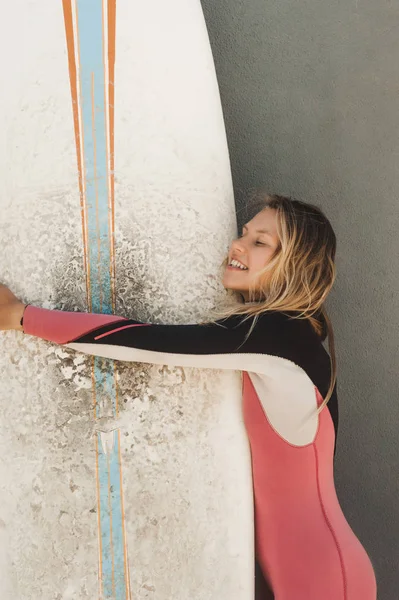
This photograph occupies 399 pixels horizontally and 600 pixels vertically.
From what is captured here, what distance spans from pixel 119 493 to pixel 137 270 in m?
0.50

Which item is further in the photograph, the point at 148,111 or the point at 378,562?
the point at 378,562

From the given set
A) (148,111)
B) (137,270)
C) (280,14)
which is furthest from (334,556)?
(280,14)

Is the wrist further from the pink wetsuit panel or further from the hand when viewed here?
the pink wetsuit panel

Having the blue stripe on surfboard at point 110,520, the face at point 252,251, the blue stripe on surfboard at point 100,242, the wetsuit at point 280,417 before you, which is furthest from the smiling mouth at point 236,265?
the blue stripe on surfboard at point 110,520

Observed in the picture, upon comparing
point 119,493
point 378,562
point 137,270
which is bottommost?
point 378,562

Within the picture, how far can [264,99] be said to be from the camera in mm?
1902

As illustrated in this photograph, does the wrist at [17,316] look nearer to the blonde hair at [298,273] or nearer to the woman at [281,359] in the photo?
the woman at [281,359]

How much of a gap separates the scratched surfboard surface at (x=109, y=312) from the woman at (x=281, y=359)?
0.08m

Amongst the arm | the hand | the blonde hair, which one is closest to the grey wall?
the blonde hair

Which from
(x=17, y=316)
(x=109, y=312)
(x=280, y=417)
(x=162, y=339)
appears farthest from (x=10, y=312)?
(x=280, y=417)

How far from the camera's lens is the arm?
3.98 ft

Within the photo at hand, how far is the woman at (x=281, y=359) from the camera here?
1.24 m

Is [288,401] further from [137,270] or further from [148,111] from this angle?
[148,111]

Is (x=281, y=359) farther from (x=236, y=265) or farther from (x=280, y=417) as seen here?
(x=236, y=265)
